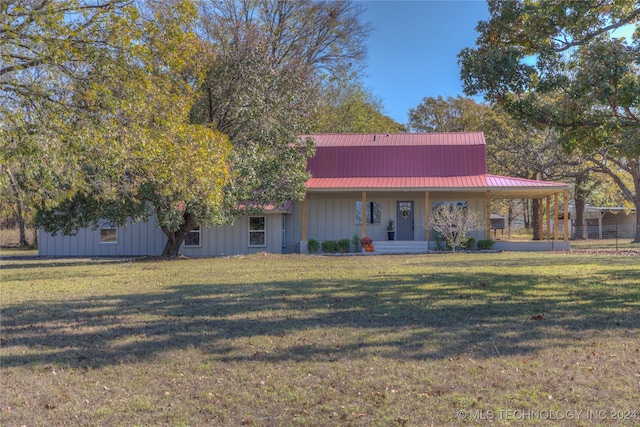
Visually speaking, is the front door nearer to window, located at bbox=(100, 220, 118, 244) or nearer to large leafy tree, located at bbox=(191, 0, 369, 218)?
large leafy tree, located at bbox=(191, 0, 369, 218)

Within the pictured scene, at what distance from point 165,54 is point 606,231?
44.2 meters

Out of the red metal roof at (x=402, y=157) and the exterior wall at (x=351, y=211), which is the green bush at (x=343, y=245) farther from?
the red metal roof at (x=402, y=157)

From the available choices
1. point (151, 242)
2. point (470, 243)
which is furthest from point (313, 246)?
point (151, 242)

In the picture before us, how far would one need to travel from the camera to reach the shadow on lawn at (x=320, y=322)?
20.8 ft

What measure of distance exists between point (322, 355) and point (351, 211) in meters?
21.1

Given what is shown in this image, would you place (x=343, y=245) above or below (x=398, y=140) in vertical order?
below

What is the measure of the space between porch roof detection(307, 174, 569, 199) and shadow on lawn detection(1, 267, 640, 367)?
13.5 metres

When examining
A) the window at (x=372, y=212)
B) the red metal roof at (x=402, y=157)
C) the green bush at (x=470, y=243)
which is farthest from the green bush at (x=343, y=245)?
the green bush at (x=470, y=243)

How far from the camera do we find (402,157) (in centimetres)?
2781

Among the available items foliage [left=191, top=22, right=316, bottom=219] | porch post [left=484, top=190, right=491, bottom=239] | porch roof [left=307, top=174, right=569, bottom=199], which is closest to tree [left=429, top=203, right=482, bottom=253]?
porch roof [left=307, top=174, right=569, bottom=199]

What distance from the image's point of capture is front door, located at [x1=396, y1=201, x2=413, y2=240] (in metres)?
27.1

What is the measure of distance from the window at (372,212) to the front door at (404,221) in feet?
2.70

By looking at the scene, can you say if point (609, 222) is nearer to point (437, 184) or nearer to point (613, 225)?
point (613, 225)

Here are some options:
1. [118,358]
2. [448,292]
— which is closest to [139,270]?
[448,292]
